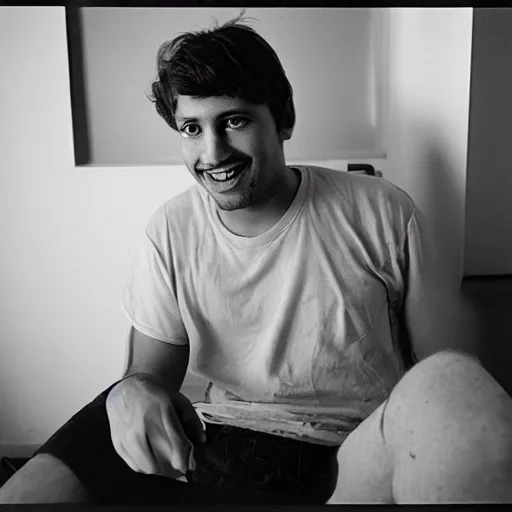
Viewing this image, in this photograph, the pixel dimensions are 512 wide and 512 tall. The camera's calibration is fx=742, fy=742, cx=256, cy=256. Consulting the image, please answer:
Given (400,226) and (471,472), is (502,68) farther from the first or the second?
(471,472)

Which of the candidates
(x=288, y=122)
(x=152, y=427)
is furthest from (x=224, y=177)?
(x=152, y=427)

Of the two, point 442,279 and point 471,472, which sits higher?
point 442,279

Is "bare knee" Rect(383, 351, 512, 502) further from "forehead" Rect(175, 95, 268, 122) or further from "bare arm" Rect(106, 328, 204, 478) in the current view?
"forehead" Rect(175, 95, 268, 122)

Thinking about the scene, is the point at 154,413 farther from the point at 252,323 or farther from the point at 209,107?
the point at 209,107

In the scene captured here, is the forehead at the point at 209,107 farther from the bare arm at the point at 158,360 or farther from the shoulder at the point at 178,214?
the bare arm at the point at 158,360

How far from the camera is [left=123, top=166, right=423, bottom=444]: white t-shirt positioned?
990 millimetres

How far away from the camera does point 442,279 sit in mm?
1008

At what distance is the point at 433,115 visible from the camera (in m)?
0.99

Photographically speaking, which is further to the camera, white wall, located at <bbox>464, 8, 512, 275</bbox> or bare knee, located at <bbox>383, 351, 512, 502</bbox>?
white wall, located at <bbox>464, 8, 512, 275</bbox>

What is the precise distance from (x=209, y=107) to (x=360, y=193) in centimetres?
23

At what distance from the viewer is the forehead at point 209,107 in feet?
3.13

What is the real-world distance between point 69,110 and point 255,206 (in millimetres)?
276

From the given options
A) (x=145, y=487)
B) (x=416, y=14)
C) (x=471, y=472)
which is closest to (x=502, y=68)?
(x=416, y=14)

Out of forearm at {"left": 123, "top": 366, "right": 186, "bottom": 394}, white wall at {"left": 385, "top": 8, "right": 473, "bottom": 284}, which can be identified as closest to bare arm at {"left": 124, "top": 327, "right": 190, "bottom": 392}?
forearm at {"left": 123, "top": 366, "right": 186, "bottom": 394}
